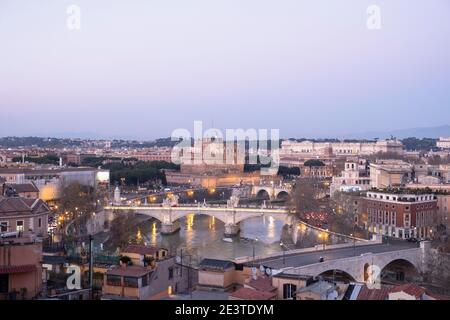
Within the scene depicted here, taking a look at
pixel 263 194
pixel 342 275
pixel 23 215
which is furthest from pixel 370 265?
pixel 263 194

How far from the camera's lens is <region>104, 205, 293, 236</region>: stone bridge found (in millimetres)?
13398

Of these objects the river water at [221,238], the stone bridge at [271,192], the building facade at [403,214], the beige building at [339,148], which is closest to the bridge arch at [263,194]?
the stone bridge at [271,192]

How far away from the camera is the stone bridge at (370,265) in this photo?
671 centimetres

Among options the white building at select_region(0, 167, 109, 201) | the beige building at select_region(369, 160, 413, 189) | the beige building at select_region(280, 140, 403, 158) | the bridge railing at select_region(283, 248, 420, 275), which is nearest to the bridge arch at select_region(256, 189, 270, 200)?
the beige building at select_region(369, 160, 413, 189)

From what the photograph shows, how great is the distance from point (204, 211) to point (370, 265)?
6816 mm

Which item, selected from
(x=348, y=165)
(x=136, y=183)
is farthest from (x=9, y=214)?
(x=136, y=183)

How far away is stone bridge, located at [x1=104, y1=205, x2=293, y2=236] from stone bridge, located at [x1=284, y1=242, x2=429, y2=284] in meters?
4.94

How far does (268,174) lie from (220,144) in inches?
140

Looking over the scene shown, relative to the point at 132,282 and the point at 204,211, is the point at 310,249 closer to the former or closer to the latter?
the point at 132,282

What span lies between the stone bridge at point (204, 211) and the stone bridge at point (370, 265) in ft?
16.2

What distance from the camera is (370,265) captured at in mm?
7578

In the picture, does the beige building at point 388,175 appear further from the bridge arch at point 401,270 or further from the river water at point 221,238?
the bridge arch at point 401,270

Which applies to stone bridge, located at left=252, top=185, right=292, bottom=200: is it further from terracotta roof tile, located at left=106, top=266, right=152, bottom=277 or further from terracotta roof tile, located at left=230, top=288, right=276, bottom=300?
terracotta roof tile, located at left=230, top=288, right=276, bottom=300
